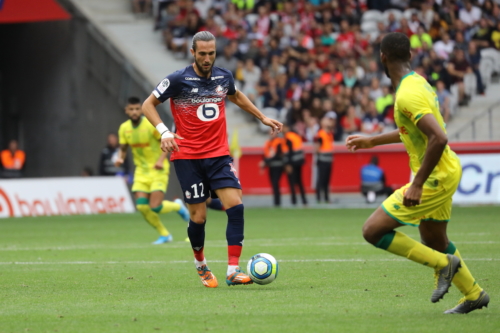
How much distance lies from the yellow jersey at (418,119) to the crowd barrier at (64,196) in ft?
50.4

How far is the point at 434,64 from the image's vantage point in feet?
86.0

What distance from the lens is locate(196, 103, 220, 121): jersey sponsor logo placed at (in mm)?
8484

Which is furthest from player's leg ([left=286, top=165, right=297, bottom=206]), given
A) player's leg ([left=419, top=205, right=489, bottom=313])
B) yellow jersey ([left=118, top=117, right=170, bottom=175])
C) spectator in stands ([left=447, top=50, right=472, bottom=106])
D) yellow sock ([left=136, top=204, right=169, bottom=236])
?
player's leg ([left=419, top=205, right=489, bottom=313])

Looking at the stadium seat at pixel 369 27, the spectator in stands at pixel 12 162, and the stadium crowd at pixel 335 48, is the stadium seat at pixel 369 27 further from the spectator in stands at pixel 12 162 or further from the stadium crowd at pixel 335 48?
the spectator in stands at pixel 12 162

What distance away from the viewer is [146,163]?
46.1ft

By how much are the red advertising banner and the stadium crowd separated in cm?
443

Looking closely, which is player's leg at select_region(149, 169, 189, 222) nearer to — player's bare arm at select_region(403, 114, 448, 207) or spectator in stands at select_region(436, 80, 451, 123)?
player's bare arm at select_region(403, 114, 448, 207)

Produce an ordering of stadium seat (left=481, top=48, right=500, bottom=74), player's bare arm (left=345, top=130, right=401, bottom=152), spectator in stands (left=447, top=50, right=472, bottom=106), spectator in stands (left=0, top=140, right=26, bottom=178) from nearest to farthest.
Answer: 1. player's bare arm (left=345, top=130, right=401, bottom=152)
2. spectator in stands (left=0, top=140, right=26, bottom=178)
3. spectator in stands (left=447, top=50, right=472, bottom=106)
4. stadium seat (left=481, top=48, right=500, bottom=74)

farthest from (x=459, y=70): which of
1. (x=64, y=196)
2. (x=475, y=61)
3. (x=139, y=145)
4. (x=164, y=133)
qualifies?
(x=164, y=133)

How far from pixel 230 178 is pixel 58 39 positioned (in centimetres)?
2158

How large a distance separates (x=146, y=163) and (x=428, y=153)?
853 cm

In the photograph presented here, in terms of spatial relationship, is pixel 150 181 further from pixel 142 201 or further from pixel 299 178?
pixel 299 178

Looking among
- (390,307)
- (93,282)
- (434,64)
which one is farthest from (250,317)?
(434,64)

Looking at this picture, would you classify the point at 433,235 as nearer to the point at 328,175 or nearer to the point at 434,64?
the point at 328,175
